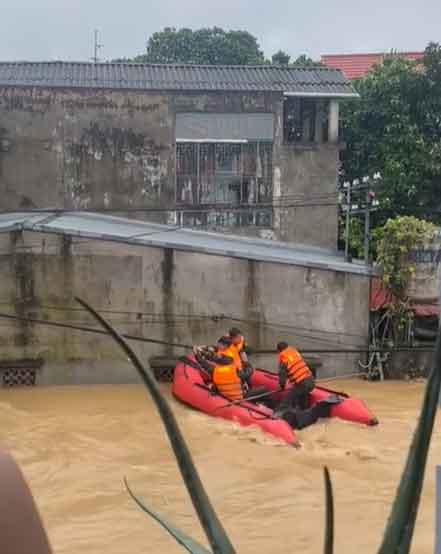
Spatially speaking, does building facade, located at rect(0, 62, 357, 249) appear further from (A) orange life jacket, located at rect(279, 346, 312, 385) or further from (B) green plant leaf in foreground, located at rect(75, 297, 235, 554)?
(B) green plant leaf in foreground, located at rect(75, 297, 235, 554)

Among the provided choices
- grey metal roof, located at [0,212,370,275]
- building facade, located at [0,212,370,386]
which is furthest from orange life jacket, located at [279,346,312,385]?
grey metal roof, located at [0,212,370,275]

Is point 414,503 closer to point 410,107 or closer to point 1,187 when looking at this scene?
point 1,187

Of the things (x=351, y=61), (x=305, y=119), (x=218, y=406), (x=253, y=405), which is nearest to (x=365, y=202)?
(x=305, y=119)

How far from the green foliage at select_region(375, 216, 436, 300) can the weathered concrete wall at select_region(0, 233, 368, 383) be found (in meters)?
0.51

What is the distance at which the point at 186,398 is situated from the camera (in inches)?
429

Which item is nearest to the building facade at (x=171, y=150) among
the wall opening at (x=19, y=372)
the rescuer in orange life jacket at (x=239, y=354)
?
the wall opening at (x=19, y=372)

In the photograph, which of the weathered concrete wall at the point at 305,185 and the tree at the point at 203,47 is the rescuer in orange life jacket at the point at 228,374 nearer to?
the weathered concrete wall at the point at 305,185

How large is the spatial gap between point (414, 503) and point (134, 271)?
Answer: 11.6 meters

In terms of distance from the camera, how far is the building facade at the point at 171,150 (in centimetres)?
1503

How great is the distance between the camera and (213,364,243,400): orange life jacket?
1023 cm

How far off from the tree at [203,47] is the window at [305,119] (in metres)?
14.0

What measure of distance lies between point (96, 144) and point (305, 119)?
4.84 meters

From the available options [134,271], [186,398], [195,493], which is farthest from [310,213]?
[195,493]

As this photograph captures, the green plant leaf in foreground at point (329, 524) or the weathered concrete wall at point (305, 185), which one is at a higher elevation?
the weathered concrete wall at point (305, 185)
